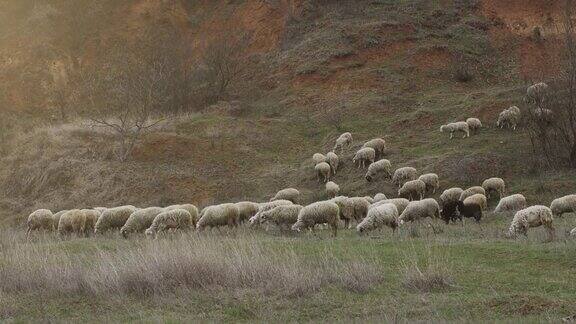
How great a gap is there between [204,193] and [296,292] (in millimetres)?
17096

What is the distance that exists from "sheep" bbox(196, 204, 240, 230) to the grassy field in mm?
4975

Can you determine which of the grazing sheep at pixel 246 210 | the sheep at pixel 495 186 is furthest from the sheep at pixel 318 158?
the grazing sheep at pixel 246 210

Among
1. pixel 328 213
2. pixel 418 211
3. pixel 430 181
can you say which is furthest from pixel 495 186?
pixel 328 213

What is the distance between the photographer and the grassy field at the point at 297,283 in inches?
317

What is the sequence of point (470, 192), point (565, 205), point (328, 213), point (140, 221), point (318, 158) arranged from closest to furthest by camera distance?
point (328, 213)
point (565, 205)
point (140, 221)
point (470, 192)
point (318, 158)

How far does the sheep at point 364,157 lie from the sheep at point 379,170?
138 centimetres

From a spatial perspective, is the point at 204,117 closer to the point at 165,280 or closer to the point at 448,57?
the point at 448,57

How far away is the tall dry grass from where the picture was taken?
361 inches

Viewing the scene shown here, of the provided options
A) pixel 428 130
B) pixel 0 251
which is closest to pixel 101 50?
pixel 428 130

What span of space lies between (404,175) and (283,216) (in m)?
7.62

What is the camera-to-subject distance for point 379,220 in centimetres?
1513

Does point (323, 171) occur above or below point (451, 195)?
above

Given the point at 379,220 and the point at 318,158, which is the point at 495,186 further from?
the point at 318,158

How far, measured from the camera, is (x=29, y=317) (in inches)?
338
